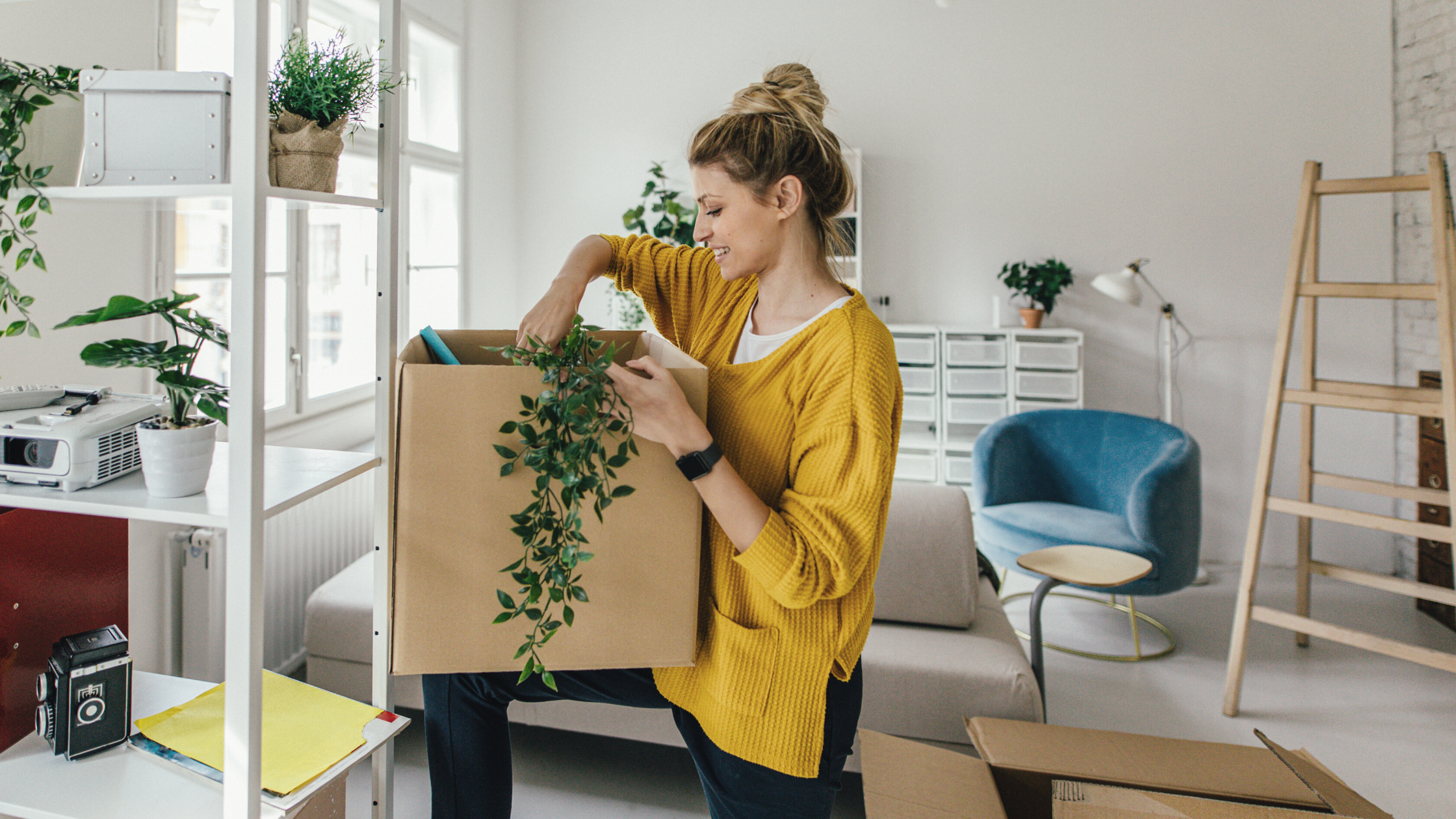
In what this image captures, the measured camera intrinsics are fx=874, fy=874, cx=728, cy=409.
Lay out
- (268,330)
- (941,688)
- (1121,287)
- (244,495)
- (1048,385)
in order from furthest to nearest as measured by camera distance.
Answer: (1048,385) → (1121,287) → (268,330) → (941,688) → (244,495)

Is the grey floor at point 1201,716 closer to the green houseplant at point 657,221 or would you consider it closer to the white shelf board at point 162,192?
the white shelf board at point 162,192

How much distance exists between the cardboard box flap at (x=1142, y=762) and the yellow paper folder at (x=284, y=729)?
999 mm

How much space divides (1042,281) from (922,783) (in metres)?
3.37

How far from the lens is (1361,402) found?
8.20 feet

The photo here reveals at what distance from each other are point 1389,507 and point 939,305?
7.42 ft

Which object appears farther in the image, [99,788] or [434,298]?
[434,298]

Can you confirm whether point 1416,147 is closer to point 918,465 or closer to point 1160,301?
point 1160,301

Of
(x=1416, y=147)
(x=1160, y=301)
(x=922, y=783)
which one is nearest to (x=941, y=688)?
(x=922, y=783)

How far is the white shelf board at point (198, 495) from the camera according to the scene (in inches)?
40.0

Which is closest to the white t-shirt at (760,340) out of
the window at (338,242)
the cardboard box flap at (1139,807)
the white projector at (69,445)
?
the cardboard box flap at (1139,807)

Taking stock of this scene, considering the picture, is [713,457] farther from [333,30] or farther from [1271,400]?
[333,30]

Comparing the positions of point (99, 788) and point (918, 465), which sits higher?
point (918, 465)

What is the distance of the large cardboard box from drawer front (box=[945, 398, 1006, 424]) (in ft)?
10.7

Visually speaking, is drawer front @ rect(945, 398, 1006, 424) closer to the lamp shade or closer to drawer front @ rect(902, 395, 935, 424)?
drawer front @ rect(902, 395, 935, 424)
